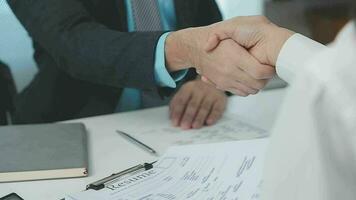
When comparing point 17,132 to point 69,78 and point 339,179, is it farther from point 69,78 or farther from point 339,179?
point 339,179

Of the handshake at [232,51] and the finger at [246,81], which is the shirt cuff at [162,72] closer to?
the handshake at [232,51]

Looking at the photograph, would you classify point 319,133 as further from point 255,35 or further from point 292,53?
point 255,35

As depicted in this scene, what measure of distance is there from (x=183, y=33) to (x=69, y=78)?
45 cm

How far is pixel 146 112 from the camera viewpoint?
104cm

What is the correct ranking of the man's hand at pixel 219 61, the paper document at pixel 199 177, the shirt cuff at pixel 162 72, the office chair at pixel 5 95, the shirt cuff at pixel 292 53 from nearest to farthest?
1. the shirt cuff at pixel 292 53
2. the paper document at pixel 199 177
3. the man's hand at pixel 219 61
4. the shirt cuff at pixel 162 72
5. the office chair at pixel 5 95

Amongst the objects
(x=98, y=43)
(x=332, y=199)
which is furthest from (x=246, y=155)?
(x=332, y=199)

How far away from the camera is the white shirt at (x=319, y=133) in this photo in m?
0.28

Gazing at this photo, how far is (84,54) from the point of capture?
99 centimetres

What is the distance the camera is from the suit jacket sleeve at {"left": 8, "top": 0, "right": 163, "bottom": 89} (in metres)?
0.94

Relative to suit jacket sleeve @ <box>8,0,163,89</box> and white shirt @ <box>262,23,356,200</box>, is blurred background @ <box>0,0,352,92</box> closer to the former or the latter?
suit jacket sleeve @ <box>8,0,163,89</box>

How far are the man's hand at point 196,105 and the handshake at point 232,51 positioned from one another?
0.10 metres

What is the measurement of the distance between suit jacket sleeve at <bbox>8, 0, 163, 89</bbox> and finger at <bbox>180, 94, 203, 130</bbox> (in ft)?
0.28

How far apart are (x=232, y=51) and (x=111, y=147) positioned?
0.85 ft

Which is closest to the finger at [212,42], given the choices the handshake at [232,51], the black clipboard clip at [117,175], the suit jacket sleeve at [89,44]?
the handshake at [232,51]
